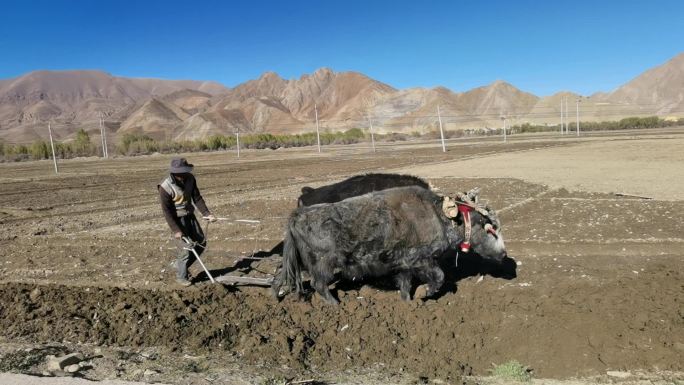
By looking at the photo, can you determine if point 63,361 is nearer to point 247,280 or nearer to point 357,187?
point 247,280

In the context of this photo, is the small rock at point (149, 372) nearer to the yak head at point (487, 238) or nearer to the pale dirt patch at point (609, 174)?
the yak head at point (487, 238)

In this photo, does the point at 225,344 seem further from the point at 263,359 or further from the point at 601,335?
the point at 601,335

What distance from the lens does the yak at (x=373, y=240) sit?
6.96m

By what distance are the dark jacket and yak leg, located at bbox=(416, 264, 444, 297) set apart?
3511 millimetres

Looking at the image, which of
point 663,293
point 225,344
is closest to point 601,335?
point 663,293

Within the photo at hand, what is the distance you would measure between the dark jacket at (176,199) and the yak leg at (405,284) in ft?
10.6

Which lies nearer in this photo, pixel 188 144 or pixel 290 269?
pixel 290 269

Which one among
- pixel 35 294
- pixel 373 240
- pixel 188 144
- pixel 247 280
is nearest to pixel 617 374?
pixel 373 240

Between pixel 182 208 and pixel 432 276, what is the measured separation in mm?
4072

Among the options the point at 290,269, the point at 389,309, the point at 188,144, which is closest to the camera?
the point at 389,309

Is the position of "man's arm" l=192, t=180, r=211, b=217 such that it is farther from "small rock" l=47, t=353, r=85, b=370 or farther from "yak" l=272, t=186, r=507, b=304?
"small rock" l=47, t=353, r=85, b=370

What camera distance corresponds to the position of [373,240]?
22.8 ft

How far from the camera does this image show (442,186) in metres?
19.2

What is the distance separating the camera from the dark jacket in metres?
7.64
